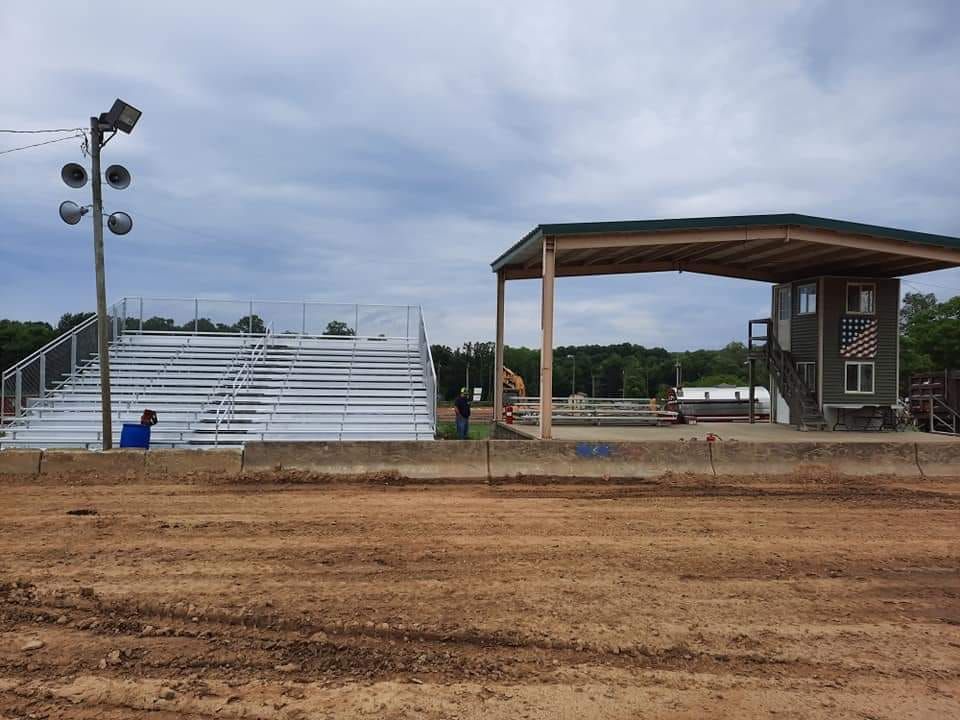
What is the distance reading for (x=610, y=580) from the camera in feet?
21.5

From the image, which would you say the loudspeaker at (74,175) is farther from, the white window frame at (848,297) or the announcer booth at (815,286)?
the white window frame at (848,297)

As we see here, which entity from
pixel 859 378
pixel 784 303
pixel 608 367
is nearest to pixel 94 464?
pixel 859 378

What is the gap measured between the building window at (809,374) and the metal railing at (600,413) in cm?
476

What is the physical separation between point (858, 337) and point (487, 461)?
14.7 metres

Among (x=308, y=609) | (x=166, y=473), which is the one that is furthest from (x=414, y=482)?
(x=308, y=609)

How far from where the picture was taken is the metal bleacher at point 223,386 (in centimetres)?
1955

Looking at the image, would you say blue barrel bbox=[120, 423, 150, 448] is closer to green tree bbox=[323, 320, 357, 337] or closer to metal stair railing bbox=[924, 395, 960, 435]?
green tree bbox=[323, 320, 357, 337]

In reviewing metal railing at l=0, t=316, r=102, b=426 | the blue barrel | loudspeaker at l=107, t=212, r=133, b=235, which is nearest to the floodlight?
loudspeaker at l=107, t=212, r=133, b=235

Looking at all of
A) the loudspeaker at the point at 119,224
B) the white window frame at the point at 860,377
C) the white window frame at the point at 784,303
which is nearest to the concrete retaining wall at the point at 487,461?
the loudspeaker at the point at 119,224

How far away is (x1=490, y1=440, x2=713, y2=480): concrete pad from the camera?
12.9 metres

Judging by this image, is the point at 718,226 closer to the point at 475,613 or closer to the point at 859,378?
the point at 859,378

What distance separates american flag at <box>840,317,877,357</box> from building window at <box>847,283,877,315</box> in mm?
284

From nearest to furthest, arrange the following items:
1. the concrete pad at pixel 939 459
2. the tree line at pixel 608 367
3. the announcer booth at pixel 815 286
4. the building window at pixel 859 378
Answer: the concrete pad at pixel 939 459 → the announcer booth at pixel 815 286 → the building window at pixel 859 378 → the tree line at pixel 608 367

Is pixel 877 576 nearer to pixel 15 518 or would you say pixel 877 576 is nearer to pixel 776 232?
pixel 15 518
